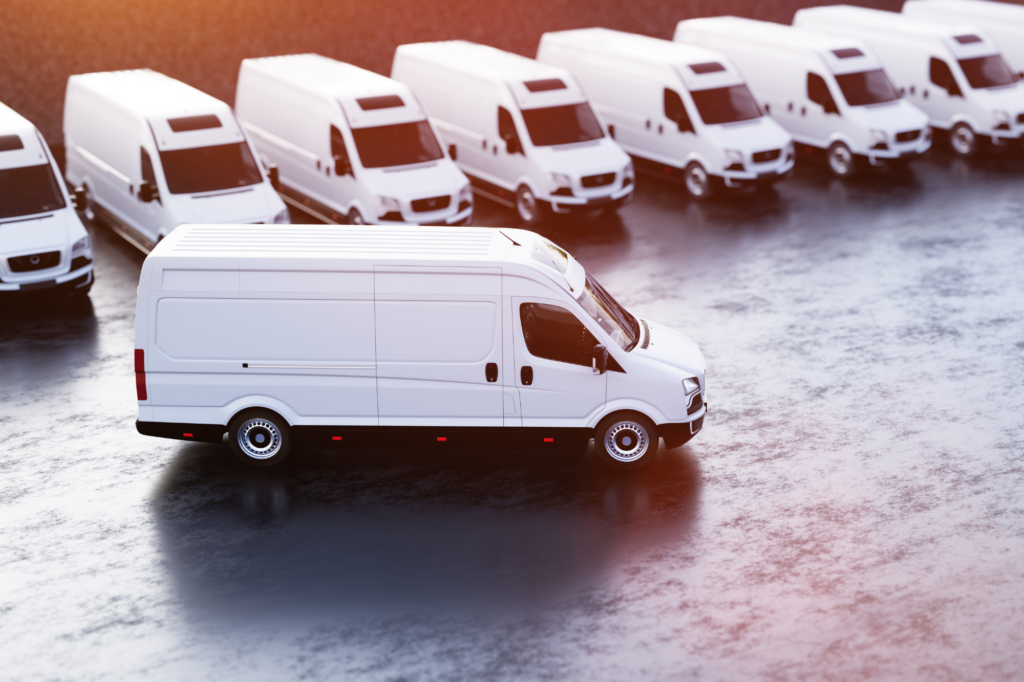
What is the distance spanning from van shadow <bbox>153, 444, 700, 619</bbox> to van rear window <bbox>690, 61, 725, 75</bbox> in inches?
472

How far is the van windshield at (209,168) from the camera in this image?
665 inches

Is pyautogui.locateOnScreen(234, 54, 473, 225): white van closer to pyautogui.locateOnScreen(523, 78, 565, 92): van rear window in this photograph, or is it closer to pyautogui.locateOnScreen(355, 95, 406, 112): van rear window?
pyautogui.locateOnScreen(355, 95, 406, 112): van rear window

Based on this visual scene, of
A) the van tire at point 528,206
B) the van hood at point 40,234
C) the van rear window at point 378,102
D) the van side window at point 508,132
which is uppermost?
the van rear window at point 378,102

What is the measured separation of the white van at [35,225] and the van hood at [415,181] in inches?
173

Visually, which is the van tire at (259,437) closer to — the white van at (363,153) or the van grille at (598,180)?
the white van at (363,153)

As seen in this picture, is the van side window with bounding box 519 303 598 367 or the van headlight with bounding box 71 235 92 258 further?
the van headlight with bounding box 71 235 92 258

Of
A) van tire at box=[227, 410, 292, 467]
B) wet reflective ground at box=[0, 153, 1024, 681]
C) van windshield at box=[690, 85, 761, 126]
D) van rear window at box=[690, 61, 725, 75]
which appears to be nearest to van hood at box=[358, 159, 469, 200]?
wet reflective ground at box=[0, 153, 1024, 681]

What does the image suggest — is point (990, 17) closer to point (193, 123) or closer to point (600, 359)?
point (193, 123)

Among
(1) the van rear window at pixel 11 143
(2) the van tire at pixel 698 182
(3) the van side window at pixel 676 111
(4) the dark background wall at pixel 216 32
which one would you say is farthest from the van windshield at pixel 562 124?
(4) the dark background wall at pixel 216 32

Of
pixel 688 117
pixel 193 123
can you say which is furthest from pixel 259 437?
pixel 688 117

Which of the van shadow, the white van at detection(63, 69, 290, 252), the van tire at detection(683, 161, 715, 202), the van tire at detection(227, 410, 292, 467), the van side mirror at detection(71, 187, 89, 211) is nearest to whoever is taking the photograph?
the van shadow

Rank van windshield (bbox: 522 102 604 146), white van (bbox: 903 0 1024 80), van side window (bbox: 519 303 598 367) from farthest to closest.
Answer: white van (bbox: 903 0 1024 80) → van windshield (bbox: 522 102 604 146) → van side window (bbox: 519 303 598 367)

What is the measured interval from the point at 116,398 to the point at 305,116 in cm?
755

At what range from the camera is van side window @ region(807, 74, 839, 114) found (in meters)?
22.9
